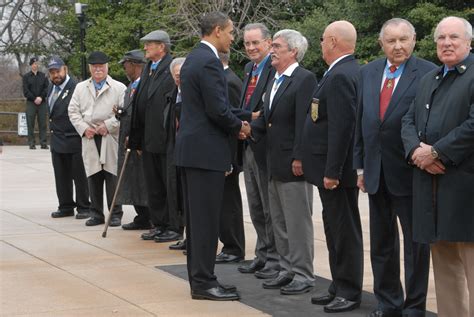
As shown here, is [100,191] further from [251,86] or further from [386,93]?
[386,93]

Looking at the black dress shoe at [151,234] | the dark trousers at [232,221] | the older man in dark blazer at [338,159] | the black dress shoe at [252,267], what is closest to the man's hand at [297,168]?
the older man in dark blazer at [338,159]

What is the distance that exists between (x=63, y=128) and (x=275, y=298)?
5654 mm

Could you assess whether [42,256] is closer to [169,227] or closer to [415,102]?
[169,227]

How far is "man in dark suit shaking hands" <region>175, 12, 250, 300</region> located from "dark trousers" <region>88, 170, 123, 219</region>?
4.26m

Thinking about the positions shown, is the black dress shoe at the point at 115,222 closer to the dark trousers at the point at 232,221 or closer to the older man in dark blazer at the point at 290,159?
the dark trousers at the point at 232,221

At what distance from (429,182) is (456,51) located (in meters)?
0.79

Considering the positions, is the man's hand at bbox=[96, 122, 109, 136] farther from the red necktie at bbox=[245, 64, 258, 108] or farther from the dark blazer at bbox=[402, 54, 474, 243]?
the dark blazer at bbox=[402, 54, 474, 243]

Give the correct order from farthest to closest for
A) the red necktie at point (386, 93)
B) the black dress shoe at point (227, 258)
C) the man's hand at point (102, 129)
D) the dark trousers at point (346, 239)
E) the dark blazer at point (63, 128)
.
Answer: the dark blazer at point (63, 128)
the man's hand at point (102, 129)
the black dress shoe at point (227, 258)
the dark trousers at point (346, 239)
the red necktie at point (386, 93)

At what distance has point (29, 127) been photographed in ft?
78.5

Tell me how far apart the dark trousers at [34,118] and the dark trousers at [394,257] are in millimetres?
18062

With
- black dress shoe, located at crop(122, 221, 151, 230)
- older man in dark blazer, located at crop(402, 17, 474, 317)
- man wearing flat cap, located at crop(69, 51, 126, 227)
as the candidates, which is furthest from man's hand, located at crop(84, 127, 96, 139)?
older man in dark blazer, located at crop(402, 17, 474, 317)

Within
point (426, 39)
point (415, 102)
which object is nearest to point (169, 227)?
point (415, 102)

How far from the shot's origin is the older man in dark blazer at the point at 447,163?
5.91 metres

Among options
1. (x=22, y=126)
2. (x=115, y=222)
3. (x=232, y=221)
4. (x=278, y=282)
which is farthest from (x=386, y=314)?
(x=22, y=126)
